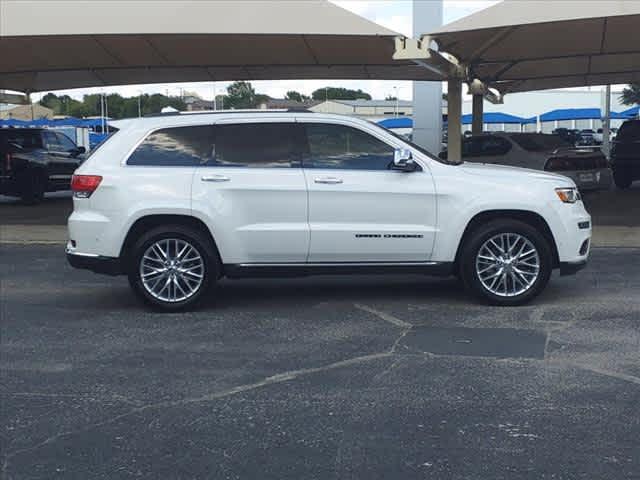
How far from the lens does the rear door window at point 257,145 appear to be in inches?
333

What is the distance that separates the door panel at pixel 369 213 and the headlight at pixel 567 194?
1.21 metres

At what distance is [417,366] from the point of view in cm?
650

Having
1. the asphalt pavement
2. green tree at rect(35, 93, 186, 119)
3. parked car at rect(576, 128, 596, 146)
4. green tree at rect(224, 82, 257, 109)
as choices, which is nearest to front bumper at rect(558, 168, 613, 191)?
the asphalt pavement

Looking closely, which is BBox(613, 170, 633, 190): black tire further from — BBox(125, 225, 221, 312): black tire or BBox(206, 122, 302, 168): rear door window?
BBox(125, 225, 221, 312): black tire

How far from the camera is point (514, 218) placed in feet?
28.0

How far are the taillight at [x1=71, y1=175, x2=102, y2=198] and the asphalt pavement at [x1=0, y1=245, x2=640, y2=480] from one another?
1.14 m

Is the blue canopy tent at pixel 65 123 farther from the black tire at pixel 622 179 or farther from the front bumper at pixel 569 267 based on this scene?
the front bumper at pixel 569 267

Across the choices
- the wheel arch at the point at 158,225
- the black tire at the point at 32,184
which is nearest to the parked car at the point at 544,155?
the black tire at the point at 32,184

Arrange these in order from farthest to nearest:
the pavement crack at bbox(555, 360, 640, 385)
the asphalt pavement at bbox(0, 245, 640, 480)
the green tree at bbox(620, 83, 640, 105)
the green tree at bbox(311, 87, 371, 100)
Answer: the green tree at bbox(311, 87, 371, 100)
the green tree at bbox(620, 83, 640, 105)
the pavement crack at bbox(555, 360, 640, 385)
the asphalt pavement at bbox(0, 245, 640, 480)

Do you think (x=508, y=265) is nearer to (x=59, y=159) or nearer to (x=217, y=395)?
(x=217, y=395)

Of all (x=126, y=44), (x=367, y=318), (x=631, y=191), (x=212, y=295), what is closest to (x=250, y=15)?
(x=126, y=44)

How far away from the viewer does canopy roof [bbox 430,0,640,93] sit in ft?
41.8

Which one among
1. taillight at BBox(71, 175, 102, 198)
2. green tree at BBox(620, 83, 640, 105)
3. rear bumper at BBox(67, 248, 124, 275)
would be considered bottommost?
rear bumper at BBox(67, 248, 124, 275)

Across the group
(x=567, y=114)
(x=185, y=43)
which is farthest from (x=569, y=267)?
(x=567, y=114)
